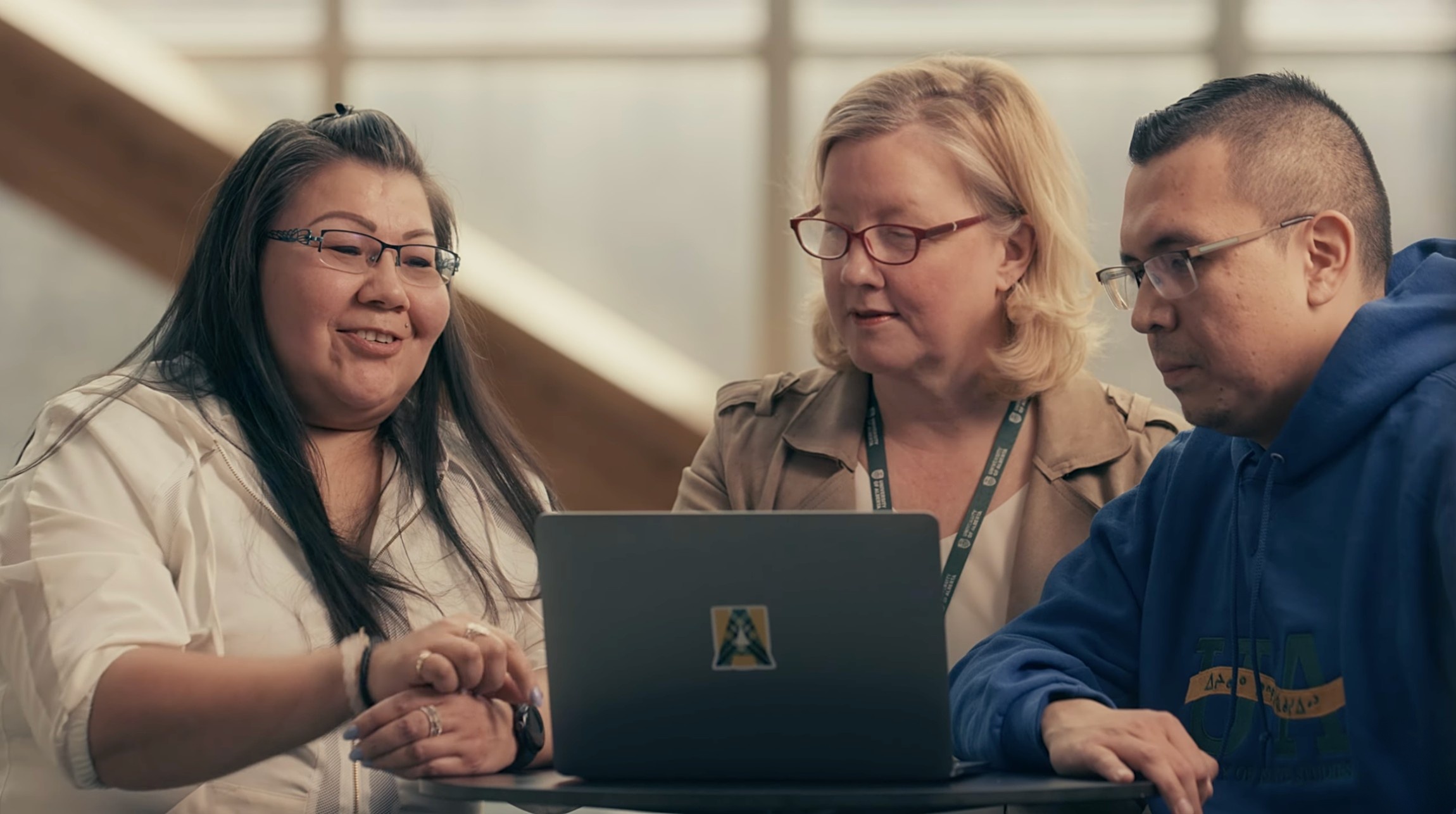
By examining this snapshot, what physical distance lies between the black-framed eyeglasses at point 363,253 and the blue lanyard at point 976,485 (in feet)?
2.41

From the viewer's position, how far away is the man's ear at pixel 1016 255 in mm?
2285

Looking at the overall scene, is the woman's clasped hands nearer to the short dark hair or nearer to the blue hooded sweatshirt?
the blue hooded sweatshirt

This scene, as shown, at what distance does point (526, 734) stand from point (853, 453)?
0.84 m

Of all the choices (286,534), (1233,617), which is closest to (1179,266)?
(1233,617)

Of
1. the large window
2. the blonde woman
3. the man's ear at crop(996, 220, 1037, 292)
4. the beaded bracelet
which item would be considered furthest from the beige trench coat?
the large window

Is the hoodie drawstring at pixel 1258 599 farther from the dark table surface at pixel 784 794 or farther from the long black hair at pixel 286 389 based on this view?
the long black hair at pixel 286 389

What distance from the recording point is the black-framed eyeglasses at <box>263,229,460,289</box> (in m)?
1.95

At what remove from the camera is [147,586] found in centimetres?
167

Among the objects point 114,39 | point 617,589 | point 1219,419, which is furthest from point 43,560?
point 114,39

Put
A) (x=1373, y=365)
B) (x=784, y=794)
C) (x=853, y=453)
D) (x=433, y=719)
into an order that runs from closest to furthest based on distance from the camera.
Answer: (x=784, y=794)
(x=433, y=719)
(x=1373, y=365)
(x=853, y=453)

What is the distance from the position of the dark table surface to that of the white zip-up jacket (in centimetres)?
38

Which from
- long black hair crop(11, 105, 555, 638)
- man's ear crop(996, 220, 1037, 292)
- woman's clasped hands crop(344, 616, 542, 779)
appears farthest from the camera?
man's ear crop(996, 220, 1037, 292)

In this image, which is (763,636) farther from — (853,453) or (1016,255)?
(1016,255)

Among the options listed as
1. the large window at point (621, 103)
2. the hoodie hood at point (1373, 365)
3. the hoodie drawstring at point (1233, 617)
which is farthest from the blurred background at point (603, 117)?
the hoodie hood at point (1373, 365)
